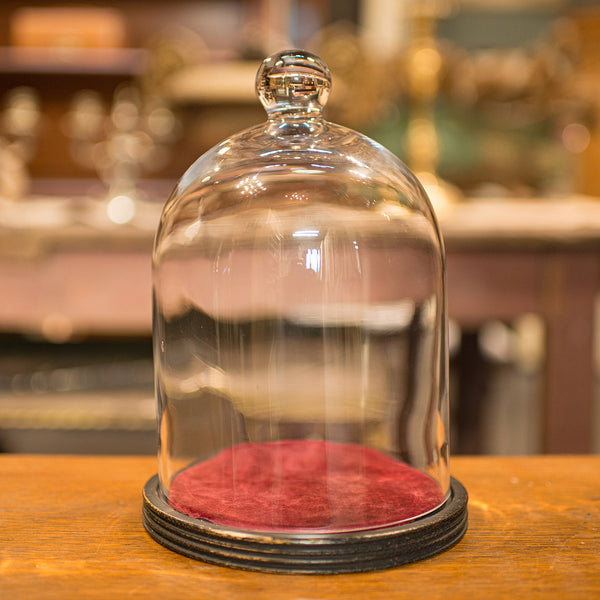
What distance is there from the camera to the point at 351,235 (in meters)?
0.42

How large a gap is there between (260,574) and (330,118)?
217cm

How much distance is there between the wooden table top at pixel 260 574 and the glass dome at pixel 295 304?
0.02 m

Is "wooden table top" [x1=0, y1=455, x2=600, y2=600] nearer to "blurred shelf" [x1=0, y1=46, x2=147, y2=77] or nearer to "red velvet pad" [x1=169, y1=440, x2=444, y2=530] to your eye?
"red velvet pad" [x1=169, y1=440, x2=444, y2=530]

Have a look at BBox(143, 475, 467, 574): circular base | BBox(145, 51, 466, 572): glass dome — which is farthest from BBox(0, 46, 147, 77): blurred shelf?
BBox(143, 475, 467, 574): circular base

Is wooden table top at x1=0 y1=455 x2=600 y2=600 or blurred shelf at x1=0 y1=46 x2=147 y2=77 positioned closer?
wooden table top at x1=0 y1=455 x2=600 y2=600

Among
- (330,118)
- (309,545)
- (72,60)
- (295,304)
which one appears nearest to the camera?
(309,545)

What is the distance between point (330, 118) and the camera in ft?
7.80

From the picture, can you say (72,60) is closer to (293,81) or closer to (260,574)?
(293,81)

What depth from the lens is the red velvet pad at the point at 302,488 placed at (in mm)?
343

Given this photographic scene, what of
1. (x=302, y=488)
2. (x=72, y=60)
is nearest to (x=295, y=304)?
(x=302, y=488)

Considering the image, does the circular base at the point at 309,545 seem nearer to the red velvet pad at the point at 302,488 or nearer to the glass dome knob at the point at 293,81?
the red velvet pad at the point at 302,488

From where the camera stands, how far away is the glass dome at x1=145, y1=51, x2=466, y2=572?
38 centimetres

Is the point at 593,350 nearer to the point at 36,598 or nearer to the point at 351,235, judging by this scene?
the point at 351,235

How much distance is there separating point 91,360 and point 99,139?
3.15ft
